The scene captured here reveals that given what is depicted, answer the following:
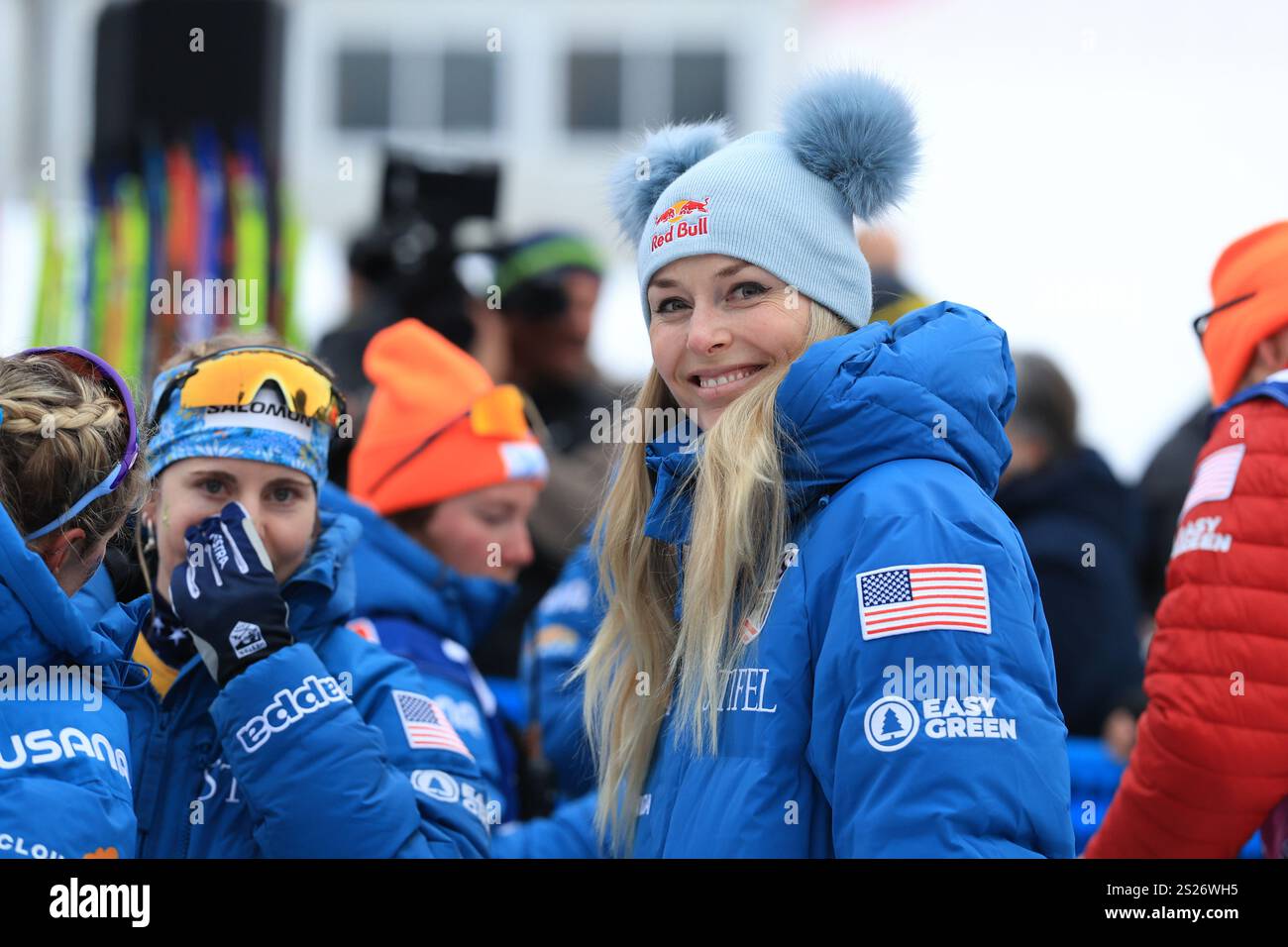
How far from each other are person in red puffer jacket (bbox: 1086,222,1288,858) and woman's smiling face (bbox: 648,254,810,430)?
0.90 meters

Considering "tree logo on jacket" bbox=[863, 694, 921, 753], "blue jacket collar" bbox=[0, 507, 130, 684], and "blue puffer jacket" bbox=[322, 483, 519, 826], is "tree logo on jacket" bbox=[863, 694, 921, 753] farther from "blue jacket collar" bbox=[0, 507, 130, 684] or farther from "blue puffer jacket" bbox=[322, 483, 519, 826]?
"blue puffer jacket" bbox=[322, 483, 519, 826]

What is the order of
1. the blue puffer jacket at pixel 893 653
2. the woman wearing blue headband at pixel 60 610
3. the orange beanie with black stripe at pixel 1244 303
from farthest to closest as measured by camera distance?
1. the orange beanie with black stripe at pixel 1244 303
2. the woman wearing blue headband at pixel 60 610
3. the blue puffer jacket at pixel 893 653

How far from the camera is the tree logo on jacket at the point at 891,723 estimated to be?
73.9 inches

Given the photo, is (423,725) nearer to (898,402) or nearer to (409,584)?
(409,584)

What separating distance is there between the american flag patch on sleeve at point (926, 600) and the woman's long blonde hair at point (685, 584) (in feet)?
0.74

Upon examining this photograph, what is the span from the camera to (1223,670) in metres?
2.59

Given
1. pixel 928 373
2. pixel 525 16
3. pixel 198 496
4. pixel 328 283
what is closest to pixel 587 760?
pixel 198 496

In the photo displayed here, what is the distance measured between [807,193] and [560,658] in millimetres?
1848

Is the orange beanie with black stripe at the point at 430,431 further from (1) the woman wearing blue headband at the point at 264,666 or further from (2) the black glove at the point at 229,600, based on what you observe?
(2) the black glove at the point at 229,600

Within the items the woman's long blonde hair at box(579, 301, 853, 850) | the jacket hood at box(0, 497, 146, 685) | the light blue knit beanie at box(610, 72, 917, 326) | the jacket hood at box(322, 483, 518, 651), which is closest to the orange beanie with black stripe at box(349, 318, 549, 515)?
the jacket hood at box(322, 483, 518, 651)

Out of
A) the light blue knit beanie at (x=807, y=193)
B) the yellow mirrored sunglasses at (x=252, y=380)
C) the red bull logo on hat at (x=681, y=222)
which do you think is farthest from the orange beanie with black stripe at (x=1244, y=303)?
the yellow mirrored sunglasses at (x=252, y=380)

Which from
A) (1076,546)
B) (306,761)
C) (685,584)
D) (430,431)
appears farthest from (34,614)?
(1076,546)
